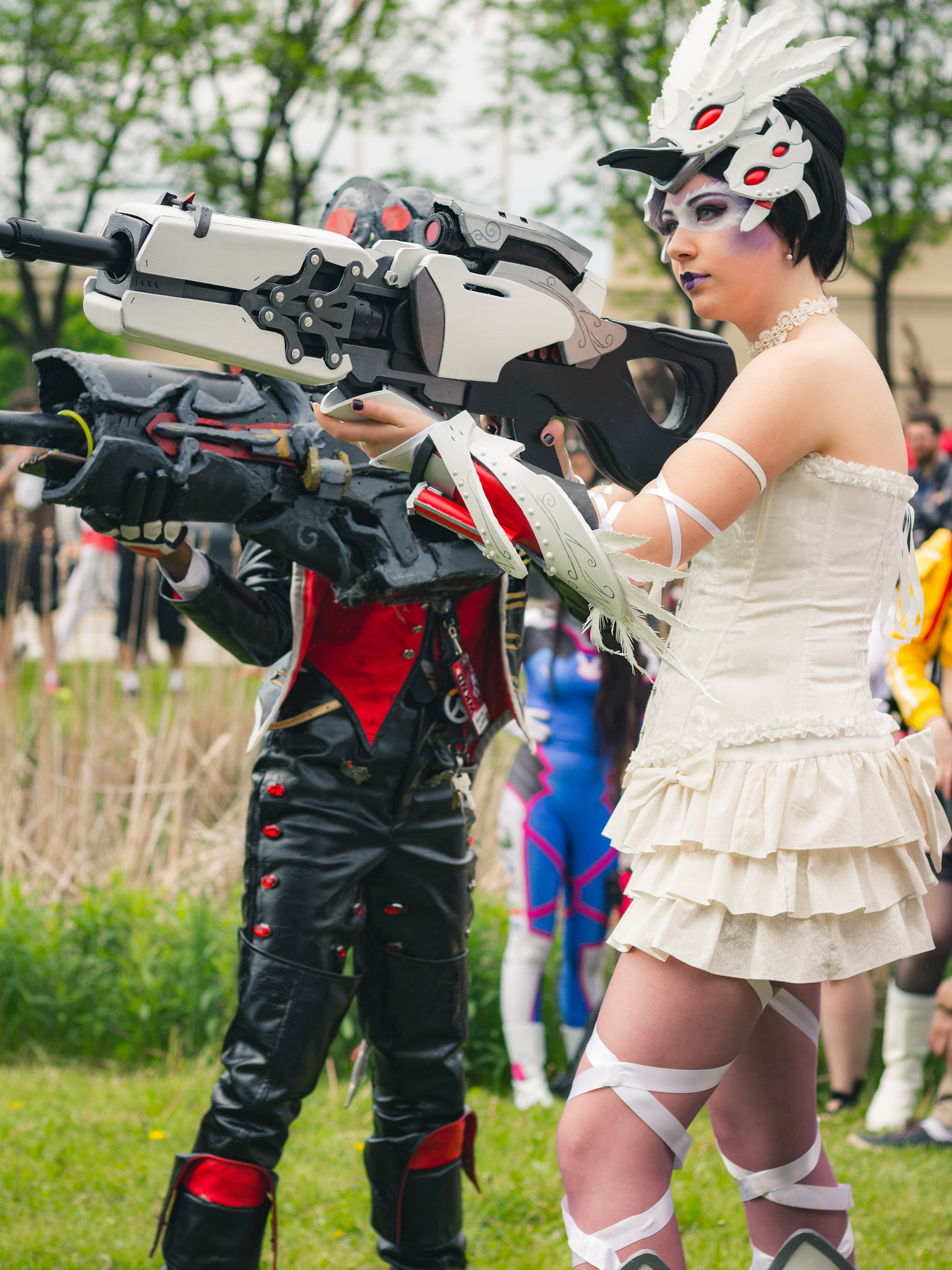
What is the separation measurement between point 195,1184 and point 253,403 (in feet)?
4.83

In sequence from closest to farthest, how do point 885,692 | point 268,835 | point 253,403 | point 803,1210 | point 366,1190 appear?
1. point 803,1210
2. point 253,403
3. point 268,835
4. point 366,1190
5. point 885,692

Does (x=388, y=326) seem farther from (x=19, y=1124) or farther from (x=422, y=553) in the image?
(x=19, y=1124)

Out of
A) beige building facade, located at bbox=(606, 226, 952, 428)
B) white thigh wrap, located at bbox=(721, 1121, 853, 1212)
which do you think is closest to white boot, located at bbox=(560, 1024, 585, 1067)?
white thigh wrap, located at bbox=(721, 1121, 853, 1212)

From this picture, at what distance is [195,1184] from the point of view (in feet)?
7.81

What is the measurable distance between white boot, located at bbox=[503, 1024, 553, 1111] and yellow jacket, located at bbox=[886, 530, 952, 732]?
1496 mm

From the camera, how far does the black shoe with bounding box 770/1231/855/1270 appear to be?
1985 mm

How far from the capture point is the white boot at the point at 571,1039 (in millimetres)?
4004

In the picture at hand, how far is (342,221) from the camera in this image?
2.55 metres

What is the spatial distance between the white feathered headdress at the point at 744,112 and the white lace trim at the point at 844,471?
0.37 m

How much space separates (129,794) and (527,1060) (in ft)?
6.88

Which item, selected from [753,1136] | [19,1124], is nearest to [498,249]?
[753,1136]

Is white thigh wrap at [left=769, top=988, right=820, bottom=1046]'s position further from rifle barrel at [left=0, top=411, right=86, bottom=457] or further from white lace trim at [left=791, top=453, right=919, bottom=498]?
rifle barrel at [left=0, top=411, right=86, bottom=457]

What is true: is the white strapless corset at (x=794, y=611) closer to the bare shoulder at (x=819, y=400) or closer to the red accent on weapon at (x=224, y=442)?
the bare shoulder at (x=819, y=400)

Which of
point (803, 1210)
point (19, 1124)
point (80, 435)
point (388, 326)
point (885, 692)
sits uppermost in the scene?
point (388, 326)
